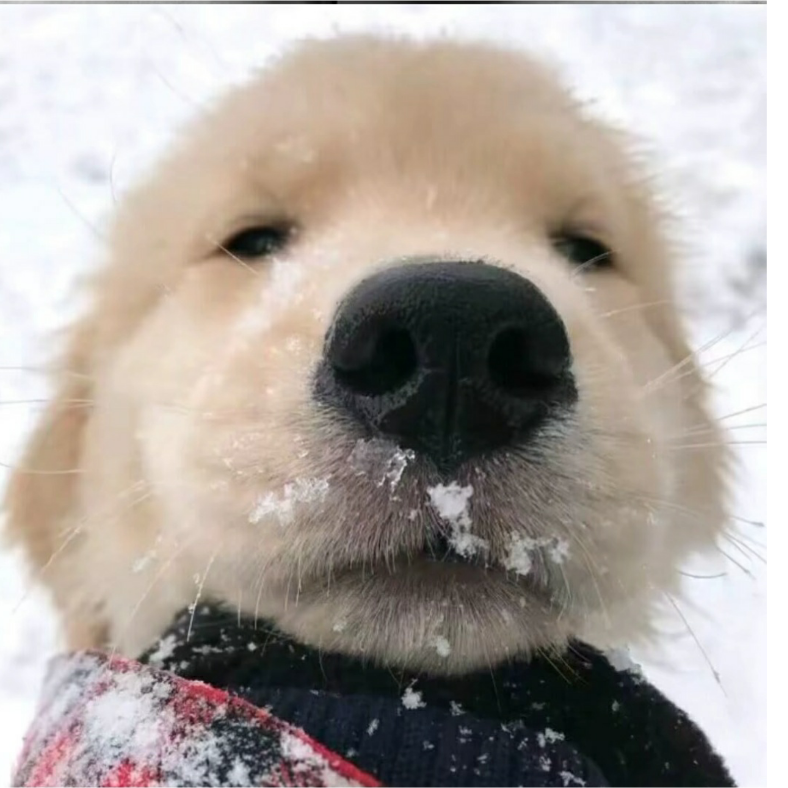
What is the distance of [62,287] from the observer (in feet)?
17.1

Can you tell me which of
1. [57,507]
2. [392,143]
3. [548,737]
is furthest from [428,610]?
[57,507]

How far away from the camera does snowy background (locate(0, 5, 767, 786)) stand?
3.15 metres

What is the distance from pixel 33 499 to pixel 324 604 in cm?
132

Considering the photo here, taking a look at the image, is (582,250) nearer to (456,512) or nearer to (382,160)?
(382,160)

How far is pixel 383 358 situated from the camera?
1569 millimetres

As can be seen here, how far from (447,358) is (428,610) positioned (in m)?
0.43

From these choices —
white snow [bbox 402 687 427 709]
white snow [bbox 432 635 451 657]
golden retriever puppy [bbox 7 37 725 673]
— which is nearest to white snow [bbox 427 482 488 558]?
golden retriever puppy [bbox 7 37 725 673]

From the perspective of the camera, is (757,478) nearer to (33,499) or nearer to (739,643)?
(739,643)

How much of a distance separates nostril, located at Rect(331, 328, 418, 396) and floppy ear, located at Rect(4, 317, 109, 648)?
1.31 m

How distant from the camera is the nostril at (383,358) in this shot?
61.0 inches

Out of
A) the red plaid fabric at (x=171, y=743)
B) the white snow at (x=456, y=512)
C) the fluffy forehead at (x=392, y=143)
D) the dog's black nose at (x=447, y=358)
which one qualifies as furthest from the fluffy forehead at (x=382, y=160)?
the red plaid fabric at (x=171, y=743)

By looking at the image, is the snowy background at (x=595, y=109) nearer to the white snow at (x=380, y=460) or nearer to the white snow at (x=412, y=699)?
the white snow at (x=412, y=699)

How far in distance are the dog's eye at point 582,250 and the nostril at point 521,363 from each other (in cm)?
97

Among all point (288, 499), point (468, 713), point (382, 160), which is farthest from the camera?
point (382, 160)
